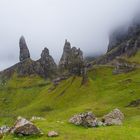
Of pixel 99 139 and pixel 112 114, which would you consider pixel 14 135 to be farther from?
pixel 112 114

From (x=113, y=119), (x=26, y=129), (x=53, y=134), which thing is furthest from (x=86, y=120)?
(x=26, y=129)

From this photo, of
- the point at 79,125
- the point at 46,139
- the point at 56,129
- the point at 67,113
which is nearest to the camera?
the point at 46,139

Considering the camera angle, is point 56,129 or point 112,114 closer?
point 56,129

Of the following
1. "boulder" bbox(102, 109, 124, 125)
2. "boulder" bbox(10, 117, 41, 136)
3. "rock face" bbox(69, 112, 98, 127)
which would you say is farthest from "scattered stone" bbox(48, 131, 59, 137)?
"boulder" bbox(102, 109, 124, 125)

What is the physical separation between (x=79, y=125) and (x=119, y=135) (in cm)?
927

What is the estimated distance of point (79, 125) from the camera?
60.9m

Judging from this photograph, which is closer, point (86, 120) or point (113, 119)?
point (86, 120)

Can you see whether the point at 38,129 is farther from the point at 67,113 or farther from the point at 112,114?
the point at 67,113

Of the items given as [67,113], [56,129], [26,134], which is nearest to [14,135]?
[26,134]

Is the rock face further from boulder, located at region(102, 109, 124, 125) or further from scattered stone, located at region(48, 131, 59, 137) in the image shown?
scattered stone, located at region(48, 131, 59, 137)

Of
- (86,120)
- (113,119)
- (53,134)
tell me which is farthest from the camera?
(113,119)

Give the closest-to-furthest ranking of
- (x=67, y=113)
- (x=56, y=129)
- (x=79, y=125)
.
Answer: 1. (x=56, y=129)
2. (x=79, y=125)
3. (x=67, y=113)

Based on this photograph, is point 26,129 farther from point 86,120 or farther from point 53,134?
point 86,120

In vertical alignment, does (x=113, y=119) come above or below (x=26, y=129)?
below
